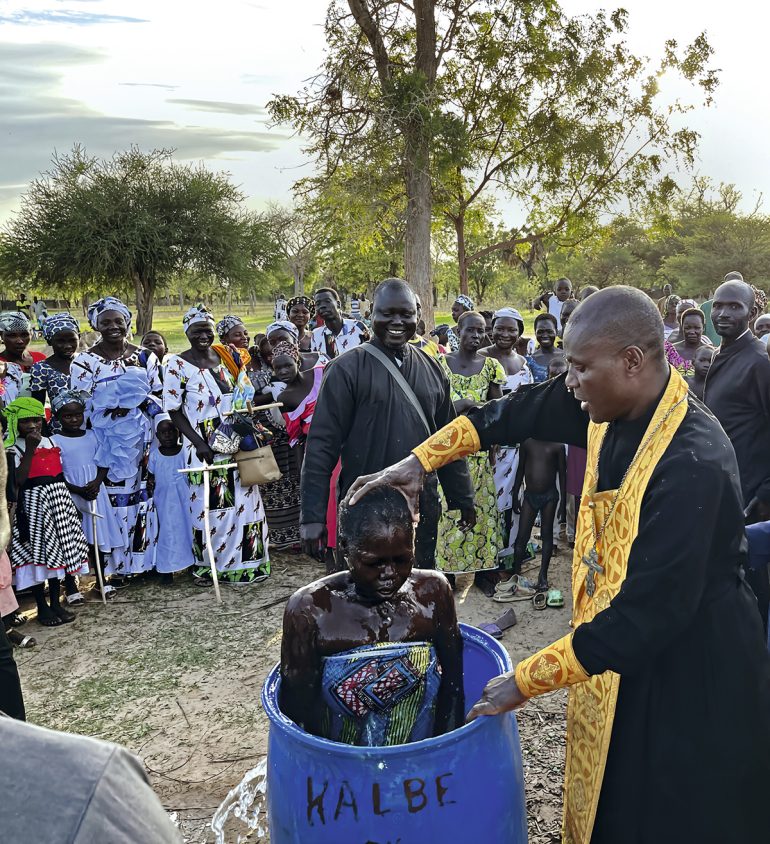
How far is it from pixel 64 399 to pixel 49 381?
7.9 inches

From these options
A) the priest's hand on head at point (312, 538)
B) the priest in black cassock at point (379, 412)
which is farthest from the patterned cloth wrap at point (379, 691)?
the priest in black cassock at point (379, 412)

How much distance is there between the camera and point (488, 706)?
67.8 inches

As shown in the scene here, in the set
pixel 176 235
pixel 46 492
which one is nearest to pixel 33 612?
pixel 46 492

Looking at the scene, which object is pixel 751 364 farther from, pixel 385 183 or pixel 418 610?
pixel 385 183

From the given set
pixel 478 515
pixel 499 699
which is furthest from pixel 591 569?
pixel 478 515

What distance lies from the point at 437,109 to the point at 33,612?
33.2 ft

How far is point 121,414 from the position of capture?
5352mm

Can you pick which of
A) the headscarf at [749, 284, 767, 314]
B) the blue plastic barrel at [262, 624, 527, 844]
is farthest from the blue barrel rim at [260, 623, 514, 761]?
the headscarf at [749, 284, 767, 314]

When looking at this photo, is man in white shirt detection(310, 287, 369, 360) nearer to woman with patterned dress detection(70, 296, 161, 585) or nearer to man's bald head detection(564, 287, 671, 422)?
woman with patterned dress detection(70, 296, 161, 585)

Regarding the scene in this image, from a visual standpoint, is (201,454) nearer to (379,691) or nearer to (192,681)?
(192,681)

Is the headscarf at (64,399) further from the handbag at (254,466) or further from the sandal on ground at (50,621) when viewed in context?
the sandal on ground at (50,621)

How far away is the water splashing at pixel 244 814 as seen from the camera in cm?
287

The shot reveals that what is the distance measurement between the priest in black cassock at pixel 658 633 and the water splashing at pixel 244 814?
5.00 ft

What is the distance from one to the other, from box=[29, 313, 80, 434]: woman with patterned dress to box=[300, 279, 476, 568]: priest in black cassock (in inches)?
107
